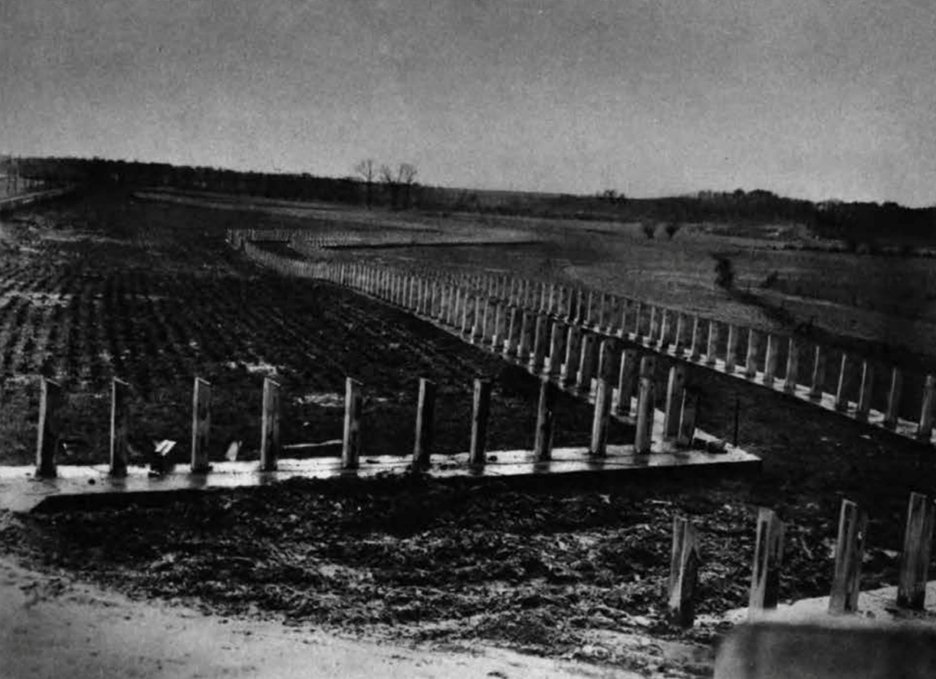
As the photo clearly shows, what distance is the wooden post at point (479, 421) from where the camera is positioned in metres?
8.40

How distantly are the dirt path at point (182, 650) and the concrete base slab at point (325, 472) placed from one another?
1.39 m

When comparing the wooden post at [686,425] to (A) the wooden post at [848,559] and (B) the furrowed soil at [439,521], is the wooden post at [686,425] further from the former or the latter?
(A) the wooden post at [848,559]

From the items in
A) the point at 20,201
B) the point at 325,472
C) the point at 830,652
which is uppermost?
the point at 20,201

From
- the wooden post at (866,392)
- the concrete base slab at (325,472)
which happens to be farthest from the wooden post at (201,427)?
the wooden post at (866,392)

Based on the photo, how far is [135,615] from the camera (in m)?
5.29

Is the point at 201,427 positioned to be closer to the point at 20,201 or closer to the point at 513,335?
the point at 513,335

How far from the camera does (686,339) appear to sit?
20.2 meters

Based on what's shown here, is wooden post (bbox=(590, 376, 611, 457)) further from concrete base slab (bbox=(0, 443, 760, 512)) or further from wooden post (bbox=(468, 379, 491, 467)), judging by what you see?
wooden post (bbox=(468, 379, 491, 467))

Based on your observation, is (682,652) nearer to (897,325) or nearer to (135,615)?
(135,615)

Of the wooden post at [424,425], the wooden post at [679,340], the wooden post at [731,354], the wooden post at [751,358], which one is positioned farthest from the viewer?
the wooden post at [679,340]

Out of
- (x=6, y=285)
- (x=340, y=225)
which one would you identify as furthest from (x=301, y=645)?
(x=340, y=225)

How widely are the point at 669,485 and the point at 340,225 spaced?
226 feet

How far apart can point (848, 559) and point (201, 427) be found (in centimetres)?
462

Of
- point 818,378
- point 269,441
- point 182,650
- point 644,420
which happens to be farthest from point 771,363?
point 182,650
